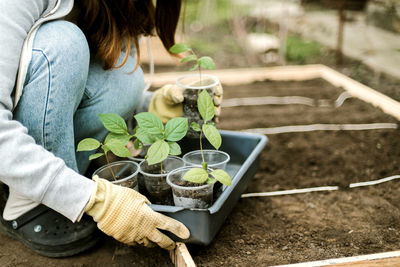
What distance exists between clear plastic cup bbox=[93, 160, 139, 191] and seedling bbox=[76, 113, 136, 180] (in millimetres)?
45

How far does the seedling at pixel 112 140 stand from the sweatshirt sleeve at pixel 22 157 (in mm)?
110

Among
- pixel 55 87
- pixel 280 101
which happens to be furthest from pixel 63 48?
pixel 280 101

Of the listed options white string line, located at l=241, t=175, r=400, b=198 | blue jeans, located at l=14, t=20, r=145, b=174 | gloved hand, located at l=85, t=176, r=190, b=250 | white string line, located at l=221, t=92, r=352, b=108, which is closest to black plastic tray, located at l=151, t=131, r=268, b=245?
gloved hand, located at l=85, t=176, r=190, b=250

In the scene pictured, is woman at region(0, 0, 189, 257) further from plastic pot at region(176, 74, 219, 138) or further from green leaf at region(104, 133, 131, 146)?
plastic pot at region(176, 74, 219, 138)

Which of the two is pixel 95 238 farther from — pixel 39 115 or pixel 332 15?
pixel 332 15

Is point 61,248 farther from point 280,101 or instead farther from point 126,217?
point 280,101

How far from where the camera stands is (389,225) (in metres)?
1.21

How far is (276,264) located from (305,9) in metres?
4.43

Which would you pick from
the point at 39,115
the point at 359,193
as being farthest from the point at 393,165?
the point at 39,115

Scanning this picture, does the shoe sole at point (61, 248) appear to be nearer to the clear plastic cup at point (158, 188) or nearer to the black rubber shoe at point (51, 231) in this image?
the black rubber shoe at point (51, 231)

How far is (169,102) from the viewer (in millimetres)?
1435

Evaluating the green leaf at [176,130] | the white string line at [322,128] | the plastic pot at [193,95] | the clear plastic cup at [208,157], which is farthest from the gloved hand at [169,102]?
the white string line at [322,128]

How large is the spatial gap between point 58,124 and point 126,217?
1.07ft

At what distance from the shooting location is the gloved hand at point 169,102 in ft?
4.43
